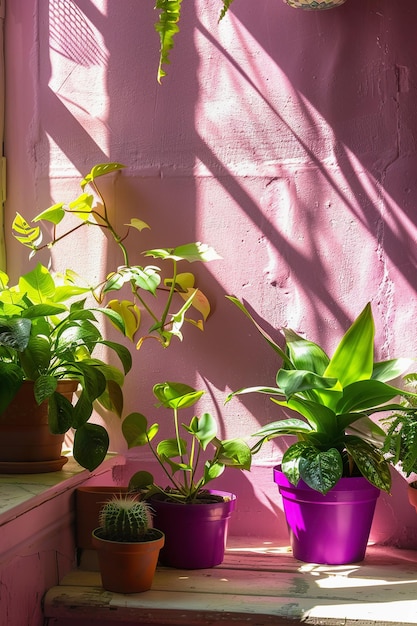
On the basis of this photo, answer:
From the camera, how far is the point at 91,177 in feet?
8.09

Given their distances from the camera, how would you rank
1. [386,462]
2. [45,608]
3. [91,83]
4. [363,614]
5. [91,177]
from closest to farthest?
[363,614] → [45,608] → [386,462] → [91,177] → [91,83]

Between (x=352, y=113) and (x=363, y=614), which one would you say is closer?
(x=363, y=614)

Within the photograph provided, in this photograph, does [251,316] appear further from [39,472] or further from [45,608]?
[45,608]

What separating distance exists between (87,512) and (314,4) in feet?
5.39

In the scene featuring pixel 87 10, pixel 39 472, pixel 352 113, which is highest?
pixel 87 10

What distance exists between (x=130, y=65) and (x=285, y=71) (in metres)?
0.51

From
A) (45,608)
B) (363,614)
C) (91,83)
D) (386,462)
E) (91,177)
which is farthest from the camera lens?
(91,83)

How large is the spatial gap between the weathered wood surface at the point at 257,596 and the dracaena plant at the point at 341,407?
0.26 metres

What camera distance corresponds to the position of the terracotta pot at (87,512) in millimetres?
2221

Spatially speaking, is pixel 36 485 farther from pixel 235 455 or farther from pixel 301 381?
pixel 301 381

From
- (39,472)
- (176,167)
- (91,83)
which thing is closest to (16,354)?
(39,472)

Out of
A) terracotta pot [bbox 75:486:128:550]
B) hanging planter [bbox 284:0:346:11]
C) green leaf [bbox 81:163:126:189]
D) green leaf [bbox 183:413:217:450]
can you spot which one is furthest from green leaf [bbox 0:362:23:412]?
hanging planter [bbox 284:0:346:11]

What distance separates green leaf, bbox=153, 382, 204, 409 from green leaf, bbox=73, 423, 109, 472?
230 millimetres

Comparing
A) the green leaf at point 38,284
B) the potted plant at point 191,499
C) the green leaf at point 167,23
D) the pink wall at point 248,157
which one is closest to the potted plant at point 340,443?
the potted plant at point 191,499
